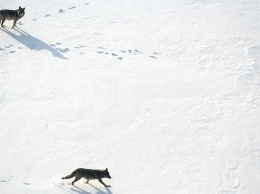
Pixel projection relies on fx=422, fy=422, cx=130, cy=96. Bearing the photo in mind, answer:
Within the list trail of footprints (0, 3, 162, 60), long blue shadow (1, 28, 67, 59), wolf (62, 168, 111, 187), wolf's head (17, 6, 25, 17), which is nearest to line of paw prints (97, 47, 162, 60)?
trail of footprints (0, 3, 162, 60)

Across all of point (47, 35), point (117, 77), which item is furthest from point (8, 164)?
point (47, 35)

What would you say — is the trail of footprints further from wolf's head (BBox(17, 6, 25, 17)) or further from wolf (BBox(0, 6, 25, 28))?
wolf's head (BBox(17, 6, 25, 17))

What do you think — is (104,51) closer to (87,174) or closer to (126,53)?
(126,53)

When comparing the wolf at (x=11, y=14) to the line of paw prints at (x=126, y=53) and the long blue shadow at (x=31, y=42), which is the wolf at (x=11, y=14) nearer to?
the long blue shadow at (x=31, y=42)

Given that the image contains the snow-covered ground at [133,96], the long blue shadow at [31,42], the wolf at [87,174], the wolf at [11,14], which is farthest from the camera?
the wolf at [11,14]

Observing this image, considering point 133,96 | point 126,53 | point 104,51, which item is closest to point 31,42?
point 104,51

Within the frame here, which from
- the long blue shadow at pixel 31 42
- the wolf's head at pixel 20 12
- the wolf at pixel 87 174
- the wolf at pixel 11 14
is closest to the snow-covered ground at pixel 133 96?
the long blue shadow at pixel 31 42

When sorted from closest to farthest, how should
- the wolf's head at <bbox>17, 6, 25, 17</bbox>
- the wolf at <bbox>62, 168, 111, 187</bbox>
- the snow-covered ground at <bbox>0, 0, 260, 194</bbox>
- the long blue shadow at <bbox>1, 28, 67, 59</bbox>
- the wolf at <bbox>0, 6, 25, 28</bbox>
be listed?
1. the wolf at <bbox>62, 168, 111, 187</bbox>
2. the snow-covered ground at <bbox>0, 0, 260, 194</bbox>
3. the long blue shadow at <bbox>1, 28, 67, 59</bbox>
4. the wolf at <bbox>0, 6, 25, 28</bbox>
5. the wolf's head at <bbox>17, 6, 25, 17</bbox>

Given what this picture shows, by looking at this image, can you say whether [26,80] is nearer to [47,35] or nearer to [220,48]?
[47,35]

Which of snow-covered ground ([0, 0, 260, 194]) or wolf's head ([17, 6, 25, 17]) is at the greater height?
wolf's head ([17, 6, 25, 17])
